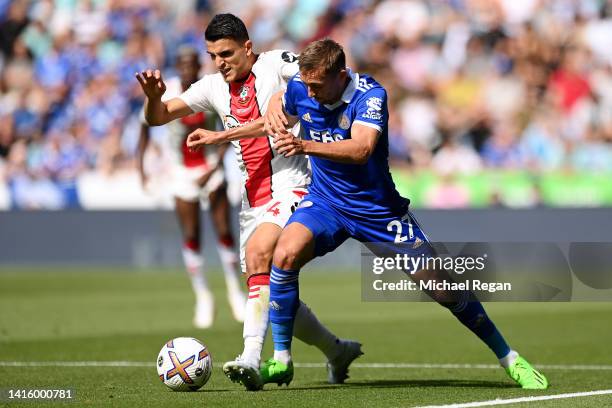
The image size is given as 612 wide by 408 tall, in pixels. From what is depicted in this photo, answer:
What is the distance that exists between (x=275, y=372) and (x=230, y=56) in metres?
2.22

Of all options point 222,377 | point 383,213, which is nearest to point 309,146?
point 383,213

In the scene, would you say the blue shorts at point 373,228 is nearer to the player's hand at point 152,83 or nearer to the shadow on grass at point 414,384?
the shadow on grass at point 414,384

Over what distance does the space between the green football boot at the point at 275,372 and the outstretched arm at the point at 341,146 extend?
1.44m

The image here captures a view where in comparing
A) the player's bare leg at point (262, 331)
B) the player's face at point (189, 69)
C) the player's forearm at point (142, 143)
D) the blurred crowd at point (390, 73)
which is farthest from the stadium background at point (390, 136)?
the player's bare leg at point (262, 331)

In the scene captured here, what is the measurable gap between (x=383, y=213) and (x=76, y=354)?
13.6 ft

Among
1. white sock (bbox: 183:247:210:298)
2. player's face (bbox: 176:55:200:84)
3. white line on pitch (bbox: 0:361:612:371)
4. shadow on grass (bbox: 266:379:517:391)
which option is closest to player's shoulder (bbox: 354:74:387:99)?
shadow on grass (bbox: 266:379:517:391)

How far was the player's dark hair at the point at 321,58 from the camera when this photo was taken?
7.11 meters

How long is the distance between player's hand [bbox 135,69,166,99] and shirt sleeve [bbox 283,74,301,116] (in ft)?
2.79

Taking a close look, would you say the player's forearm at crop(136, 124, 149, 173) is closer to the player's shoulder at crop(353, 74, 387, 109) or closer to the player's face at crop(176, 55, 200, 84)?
the player's face at crop(176, 55, 200, 84)

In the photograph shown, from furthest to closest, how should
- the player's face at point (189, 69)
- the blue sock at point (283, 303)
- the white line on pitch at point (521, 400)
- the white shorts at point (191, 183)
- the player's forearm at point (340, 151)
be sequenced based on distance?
the white shorts at point (191, 183) < the player's face at point (189, 69) < the blue sock at point (283, 303) < the player's forearm at point (340, 151) < the white line on pitch at point (521, 400)

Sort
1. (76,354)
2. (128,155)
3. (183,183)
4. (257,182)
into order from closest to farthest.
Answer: (257,182)
(76,354)
(183,183)
(128,155)

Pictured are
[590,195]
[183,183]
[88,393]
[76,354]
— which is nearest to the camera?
[88,393]

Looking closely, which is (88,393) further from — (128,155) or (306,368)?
(128,155)

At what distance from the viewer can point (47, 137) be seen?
83.8 ft
